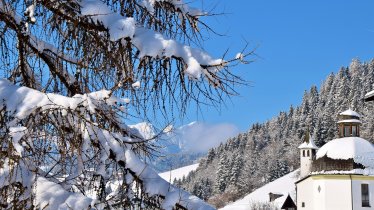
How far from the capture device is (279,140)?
10406 centimetres

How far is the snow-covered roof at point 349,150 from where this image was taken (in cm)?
2900

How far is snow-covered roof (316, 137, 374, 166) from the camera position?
2900cm

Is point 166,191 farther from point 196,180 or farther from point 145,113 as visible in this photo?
point 196,180

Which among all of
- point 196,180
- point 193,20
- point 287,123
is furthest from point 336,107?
point 193,20

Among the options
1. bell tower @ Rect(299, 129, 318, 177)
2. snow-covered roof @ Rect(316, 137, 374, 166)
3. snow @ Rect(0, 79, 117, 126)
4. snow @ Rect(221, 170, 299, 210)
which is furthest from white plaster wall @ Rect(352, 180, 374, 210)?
snow @ Rect(221, 170, 299, 210)

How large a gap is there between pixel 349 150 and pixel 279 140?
75.5 m

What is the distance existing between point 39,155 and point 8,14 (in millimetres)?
596

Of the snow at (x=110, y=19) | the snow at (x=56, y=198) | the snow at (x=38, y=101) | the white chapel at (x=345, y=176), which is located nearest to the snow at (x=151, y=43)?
the snow at (x=110, y=19)

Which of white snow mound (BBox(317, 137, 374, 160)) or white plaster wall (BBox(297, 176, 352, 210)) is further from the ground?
white snow mound (BBox(317, 137, 374, 160))

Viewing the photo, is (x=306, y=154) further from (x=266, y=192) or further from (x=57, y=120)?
(x=57, y=120)

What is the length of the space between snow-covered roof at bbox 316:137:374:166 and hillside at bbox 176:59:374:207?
46.2 m

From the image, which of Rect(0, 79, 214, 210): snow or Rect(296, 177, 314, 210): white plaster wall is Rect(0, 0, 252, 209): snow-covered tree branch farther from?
Rect(296, 177, 314, 210): white plaster wall

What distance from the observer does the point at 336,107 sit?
95312mm

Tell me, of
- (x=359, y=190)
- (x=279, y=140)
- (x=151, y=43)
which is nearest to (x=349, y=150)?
(x=359, y=190)
